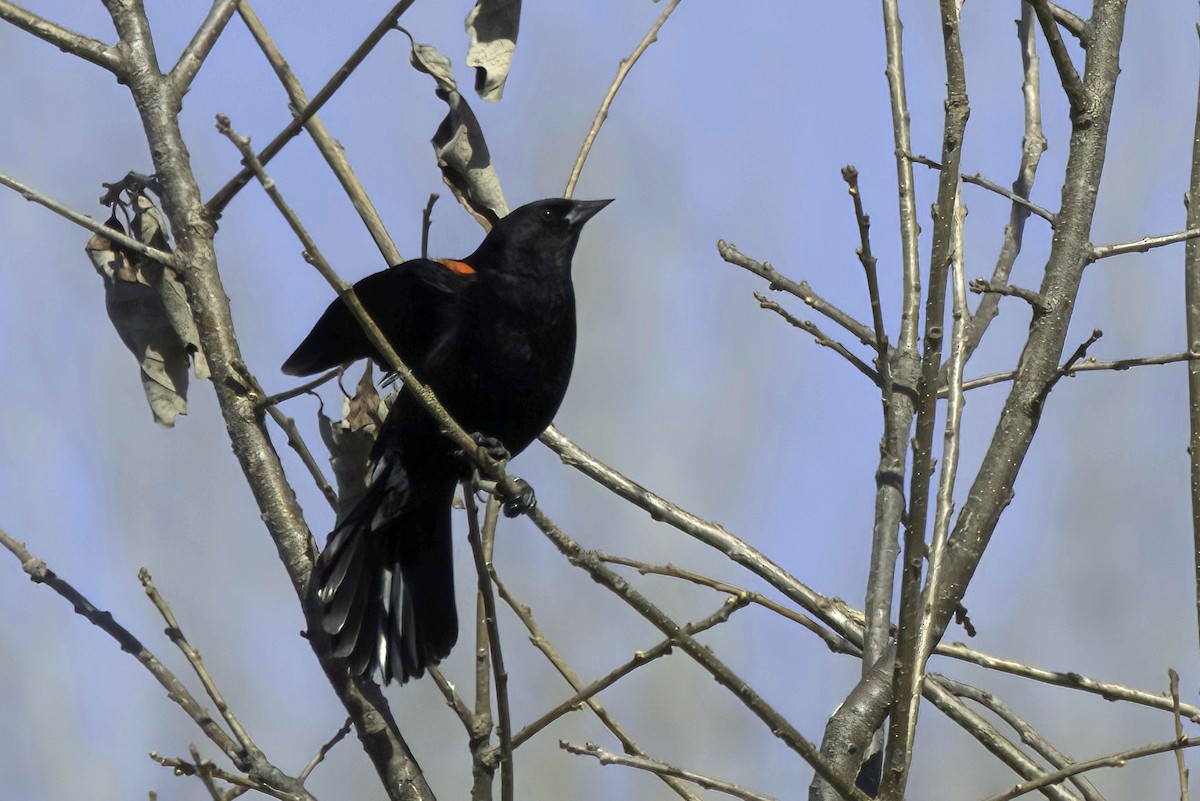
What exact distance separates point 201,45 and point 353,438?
0.85 meters

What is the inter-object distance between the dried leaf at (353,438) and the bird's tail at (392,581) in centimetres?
4

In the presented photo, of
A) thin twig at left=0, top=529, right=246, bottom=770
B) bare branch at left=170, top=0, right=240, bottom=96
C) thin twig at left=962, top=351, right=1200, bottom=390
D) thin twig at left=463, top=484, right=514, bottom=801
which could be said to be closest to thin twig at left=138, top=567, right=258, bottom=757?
thin twig at left=0, top=529, right=246, bottom=770

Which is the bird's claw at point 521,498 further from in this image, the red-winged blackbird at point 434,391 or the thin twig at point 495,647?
the thin twig at point 495,647

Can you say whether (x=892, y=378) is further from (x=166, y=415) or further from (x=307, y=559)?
(x=166, y=415)

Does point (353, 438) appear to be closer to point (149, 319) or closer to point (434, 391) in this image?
point (434, 391)

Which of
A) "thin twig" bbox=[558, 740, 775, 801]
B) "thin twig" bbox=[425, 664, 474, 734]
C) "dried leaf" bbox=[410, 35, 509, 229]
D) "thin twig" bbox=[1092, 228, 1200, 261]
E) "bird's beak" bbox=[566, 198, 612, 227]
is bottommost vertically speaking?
"thin twig" bbox=[558, 740, 775, 801]

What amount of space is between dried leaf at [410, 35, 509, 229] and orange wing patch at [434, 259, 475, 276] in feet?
1.03

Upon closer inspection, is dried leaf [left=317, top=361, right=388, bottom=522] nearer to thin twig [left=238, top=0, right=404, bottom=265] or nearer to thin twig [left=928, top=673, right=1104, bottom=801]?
thin twig [left=238, top=0, right=404, bottom=265]

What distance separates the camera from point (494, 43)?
8.52 ft

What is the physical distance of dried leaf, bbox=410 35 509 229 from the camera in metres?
2.67

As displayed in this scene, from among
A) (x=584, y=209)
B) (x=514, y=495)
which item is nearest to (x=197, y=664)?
(x=514, y=495)

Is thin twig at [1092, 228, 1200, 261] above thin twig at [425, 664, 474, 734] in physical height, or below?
above

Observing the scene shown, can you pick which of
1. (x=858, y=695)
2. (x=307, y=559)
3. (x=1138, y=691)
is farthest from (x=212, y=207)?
(x=1138, y=691)

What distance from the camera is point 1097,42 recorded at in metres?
2.33
